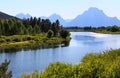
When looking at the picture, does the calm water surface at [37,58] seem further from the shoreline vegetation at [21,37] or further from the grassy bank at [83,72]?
the grassy bank at [83,72]

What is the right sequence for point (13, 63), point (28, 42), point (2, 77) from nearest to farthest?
point (2, 77) → point (13, 63) → point (28, 42)

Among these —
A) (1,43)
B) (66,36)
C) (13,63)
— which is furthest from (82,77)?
(66,36)

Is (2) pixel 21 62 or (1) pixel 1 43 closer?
(2) pixel 21 62

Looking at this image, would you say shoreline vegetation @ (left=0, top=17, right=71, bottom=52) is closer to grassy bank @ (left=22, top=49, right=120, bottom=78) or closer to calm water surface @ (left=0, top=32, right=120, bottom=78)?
calm water surface @ (left=0, top=32, right=120, bottom=78)

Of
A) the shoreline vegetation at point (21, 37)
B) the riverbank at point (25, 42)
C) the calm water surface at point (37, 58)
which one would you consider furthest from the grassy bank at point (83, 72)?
the shoreline vegetation at point (21, 37)

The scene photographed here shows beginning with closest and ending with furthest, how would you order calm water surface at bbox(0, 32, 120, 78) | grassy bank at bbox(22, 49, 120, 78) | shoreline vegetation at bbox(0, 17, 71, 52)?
grassy bank at bbox(22, 49, 120, 78), calm water surface at bbox(0, 32, 120, 78), shoreline vegetation at bbox(0, 17, 71, 52)

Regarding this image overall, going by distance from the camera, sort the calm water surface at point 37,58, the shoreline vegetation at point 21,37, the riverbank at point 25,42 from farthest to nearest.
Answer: the shoreline vegetation at point 21,37 < the riverbank at point 25,42 < the calm water surface at point 37,58

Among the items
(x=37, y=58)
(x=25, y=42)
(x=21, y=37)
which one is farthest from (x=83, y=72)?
(x=21, y=37)

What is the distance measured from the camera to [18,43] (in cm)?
14900

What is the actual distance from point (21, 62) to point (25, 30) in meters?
88.0

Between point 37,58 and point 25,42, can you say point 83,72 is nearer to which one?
point 37,58

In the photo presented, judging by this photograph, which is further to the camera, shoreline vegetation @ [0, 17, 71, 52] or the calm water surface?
shoreline vegetation @ [0, 17, 71, 52]

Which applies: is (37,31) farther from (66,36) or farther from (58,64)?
(58,64)

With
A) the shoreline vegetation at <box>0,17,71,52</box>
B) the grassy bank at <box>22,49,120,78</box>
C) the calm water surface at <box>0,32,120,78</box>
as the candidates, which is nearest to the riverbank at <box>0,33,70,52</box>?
the shoreline vegetation at <box>0,17,71,52</box>
